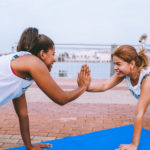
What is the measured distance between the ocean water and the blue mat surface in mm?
7275

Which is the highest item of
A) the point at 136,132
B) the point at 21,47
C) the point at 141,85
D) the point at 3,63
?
the point at 21,47

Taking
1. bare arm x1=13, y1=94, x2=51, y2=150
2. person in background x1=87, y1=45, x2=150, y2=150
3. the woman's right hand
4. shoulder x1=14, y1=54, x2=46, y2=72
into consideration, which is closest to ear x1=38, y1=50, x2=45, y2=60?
shoulder x1=14, y1=54, x2=46, y2=72

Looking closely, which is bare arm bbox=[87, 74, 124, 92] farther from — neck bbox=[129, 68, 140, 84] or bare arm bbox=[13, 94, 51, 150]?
bare arm bbox=[13, 94, 51, 150]

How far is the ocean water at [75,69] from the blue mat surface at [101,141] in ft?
23.9

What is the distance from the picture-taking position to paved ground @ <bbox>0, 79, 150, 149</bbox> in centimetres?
340

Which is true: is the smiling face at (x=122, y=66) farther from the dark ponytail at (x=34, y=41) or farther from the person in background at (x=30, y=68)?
the dark ponytail at (x=34, y=41)

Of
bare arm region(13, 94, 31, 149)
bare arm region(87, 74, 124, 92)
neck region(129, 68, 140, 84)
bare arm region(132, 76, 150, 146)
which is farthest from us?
bare arm region(87, 74, 124, 92)

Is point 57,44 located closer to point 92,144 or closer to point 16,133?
point 16,133

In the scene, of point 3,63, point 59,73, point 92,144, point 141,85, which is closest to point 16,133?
point 92,144

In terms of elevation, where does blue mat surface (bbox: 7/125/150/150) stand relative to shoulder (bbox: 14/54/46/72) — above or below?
below

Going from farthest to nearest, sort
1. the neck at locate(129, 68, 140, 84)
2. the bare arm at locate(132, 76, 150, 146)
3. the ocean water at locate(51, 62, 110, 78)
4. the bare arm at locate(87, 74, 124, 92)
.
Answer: the ocean water at locate(51, 62, 110, 78), the bare arm at locate(87, 74, 124, 92), the neck at locate(129, 68, 140, 84), the bare arm at locate(132, 76, 150, 146)

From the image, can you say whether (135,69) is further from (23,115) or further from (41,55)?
(23,115)

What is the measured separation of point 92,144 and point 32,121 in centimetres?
169

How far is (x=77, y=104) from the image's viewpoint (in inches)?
218
